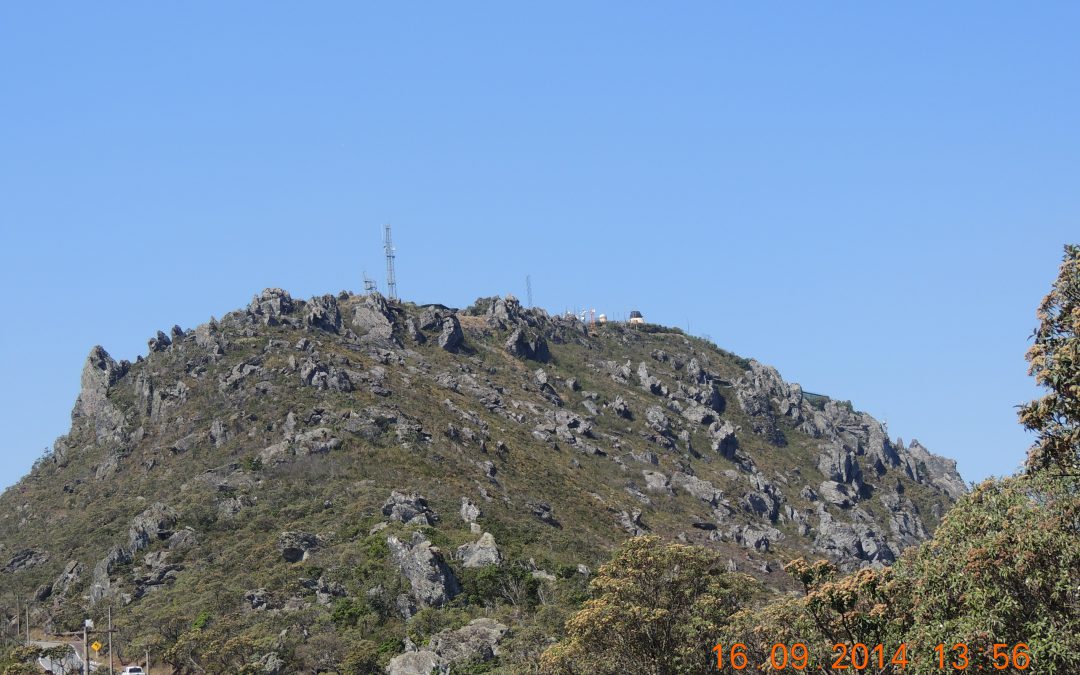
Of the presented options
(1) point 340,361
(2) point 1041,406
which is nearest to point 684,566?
(2) point 1041,406

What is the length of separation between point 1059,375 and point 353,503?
341ft

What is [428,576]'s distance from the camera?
110 meters

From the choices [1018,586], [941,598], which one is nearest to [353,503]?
[941,598]

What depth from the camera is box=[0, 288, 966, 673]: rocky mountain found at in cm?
10819

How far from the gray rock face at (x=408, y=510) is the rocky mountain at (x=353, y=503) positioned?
26 cm

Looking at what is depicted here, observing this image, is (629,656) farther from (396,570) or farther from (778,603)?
(396,570)

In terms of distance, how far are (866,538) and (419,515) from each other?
74.1 meters

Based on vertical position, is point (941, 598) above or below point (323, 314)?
below

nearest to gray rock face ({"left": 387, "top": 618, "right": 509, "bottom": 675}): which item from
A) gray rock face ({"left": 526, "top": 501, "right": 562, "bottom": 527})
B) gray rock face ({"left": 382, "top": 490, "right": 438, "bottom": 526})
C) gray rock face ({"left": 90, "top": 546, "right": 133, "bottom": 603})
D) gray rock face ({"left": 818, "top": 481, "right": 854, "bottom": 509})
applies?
gray rock face ({"left": 382, "top": 490, "right": 438, "bottom": 526})

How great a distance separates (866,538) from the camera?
175 meters

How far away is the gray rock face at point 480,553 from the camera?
11619 centimetres

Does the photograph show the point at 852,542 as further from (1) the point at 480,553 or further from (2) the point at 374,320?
(2) the point at 374,320

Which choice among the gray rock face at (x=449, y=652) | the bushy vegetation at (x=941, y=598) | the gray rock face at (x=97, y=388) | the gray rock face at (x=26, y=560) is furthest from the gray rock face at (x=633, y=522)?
the bushy vegetation at (x=941, y=598)
